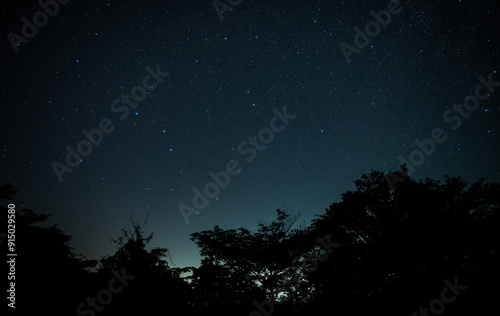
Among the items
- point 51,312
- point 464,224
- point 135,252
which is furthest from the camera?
point 135,252

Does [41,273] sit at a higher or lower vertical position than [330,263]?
higher

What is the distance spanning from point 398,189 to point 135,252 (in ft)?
53.6

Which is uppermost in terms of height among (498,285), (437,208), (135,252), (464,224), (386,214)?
(135,252)

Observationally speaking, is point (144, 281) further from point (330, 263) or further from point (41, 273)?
point (330, 263)

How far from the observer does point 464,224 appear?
444 inches

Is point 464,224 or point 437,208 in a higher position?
point 437,208

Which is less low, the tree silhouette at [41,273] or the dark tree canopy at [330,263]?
the tree silhouette at [41,273]

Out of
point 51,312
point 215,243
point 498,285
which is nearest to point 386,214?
point 498,285

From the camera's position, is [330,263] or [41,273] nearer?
[41,273]

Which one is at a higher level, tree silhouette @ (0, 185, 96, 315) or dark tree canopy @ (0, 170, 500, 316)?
tree silhouette @ (0, 185, 96, 315)

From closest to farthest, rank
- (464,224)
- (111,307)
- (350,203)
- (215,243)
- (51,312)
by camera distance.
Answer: (51,312)
(111,307)
(464,224)
(350,203)
(215,243)

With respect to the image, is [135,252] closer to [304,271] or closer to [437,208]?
[304,271]

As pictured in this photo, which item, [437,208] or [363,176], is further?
[363,176]

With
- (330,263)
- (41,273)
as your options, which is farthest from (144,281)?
(330,263)
